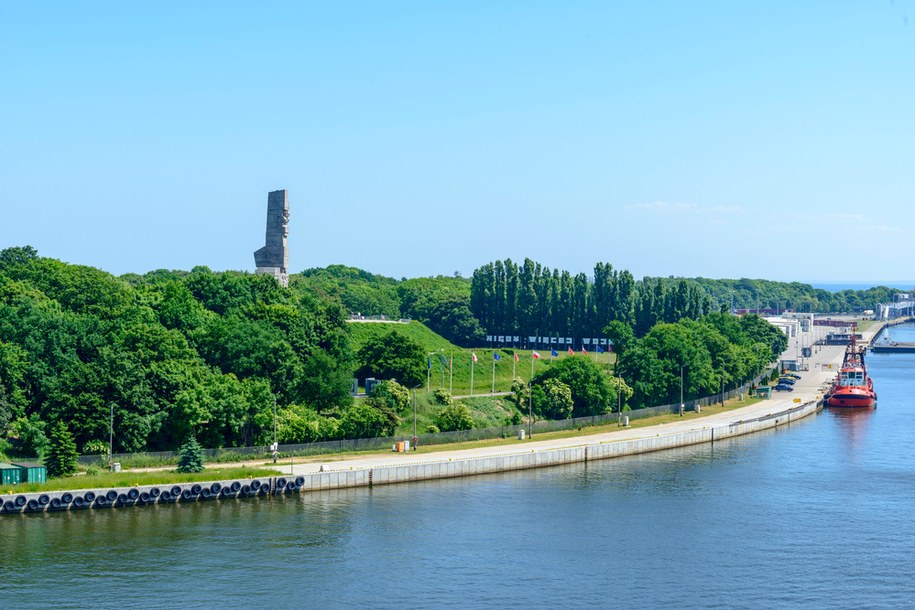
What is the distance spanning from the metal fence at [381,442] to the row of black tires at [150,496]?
6.77 m

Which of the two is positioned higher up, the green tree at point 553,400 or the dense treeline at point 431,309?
Answer: the dense treeline at point 431,309

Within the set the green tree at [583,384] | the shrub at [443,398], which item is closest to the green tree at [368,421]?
the shrub at [443,398]

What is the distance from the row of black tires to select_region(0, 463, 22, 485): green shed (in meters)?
2.93

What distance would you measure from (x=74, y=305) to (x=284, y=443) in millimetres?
33391

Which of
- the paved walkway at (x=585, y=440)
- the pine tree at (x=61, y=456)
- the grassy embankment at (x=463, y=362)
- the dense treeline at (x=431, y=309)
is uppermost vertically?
the dense treeline at (x=431, y=309)

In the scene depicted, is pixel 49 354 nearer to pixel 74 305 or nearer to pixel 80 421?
pixel 80 421

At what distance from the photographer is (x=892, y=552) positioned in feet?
223

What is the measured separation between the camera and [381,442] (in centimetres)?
9606

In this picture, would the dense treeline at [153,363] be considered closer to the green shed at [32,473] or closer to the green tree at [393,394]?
the green tree at [393,394]

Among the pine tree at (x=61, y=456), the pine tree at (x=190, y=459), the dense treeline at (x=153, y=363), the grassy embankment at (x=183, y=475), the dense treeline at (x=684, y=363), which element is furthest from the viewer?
the dense treeline at (x=684, y=363)

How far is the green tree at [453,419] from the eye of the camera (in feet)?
338

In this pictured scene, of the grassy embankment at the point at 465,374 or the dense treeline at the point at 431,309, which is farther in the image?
the dense treeline at the point at 431,309

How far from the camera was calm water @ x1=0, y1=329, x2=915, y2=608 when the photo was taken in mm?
57438

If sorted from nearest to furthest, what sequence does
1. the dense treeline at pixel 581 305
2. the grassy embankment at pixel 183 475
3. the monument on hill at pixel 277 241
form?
1. the grassy embankment at pixel 183 475
2. the monument on hill at pixel 277 241
3. the dense treeline at pixel 581 305
